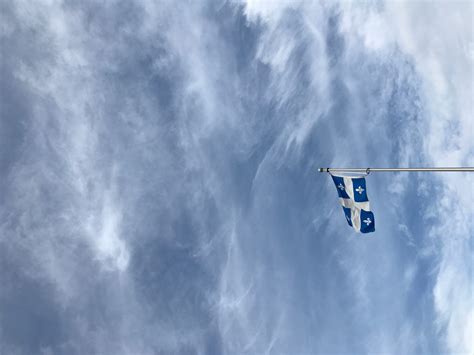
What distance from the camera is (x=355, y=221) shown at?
35219mm

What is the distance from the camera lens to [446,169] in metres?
27.8

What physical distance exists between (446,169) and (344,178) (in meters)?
8.98

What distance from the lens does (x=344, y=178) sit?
114ft

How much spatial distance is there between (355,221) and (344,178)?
4.27 metres

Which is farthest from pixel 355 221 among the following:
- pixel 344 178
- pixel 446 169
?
pixel 446 169

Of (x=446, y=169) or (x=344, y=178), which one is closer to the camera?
(x=446, y=169)

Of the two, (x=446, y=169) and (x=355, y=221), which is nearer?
(x=446, y=169)

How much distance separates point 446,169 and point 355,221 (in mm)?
9866

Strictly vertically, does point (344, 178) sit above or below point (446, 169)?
above

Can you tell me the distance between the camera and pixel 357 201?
33.8 metres

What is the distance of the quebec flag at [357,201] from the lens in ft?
109

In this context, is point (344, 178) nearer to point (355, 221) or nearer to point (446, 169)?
point (355, 221)

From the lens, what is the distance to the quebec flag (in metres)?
33.3
